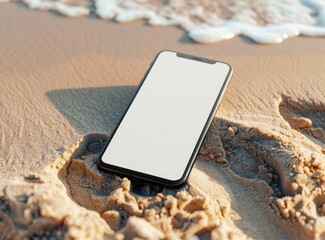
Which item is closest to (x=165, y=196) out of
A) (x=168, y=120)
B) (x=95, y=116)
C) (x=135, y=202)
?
(x=135, y=202)

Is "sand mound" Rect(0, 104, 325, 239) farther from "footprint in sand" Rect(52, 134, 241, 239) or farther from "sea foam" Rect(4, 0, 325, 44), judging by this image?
"sea foam" Rect(4, 0, 325, 44)

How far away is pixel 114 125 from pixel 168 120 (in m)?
0.30

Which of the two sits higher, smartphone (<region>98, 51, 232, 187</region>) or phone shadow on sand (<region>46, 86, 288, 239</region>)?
smartphone (<region>98, 51, 232, 187</region>)

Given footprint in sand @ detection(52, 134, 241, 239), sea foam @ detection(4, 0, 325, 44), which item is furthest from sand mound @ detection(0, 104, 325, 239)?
sea foam @ detection(4, 0, 325, 44)

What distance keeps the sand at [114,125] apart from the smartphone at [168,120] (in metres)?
0.07

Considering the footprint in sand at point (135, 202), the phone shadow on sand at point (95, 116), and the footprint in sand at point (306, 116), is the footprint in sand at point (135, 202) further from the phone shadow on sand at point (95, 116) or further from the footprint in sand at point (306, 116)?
the footprint in sand at point (306, 116)

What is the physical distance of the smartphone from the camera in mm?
2059

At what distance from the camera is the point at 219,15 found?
134 inches

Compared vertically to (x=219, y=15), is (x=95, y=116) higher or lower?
lower

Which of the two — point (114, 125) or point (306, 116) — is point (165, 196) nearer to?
point (114, 125)

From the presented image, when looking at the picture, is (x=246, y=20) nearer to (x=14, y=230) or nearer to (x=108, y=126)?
(x=108, y=126)

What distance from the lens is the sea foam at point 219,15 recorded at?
3186mm

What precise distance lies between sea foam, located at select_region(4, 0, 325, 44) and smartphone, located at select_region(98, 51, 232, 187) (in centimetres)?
63

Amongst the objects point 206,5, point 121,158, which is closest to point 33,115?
point 121,158
